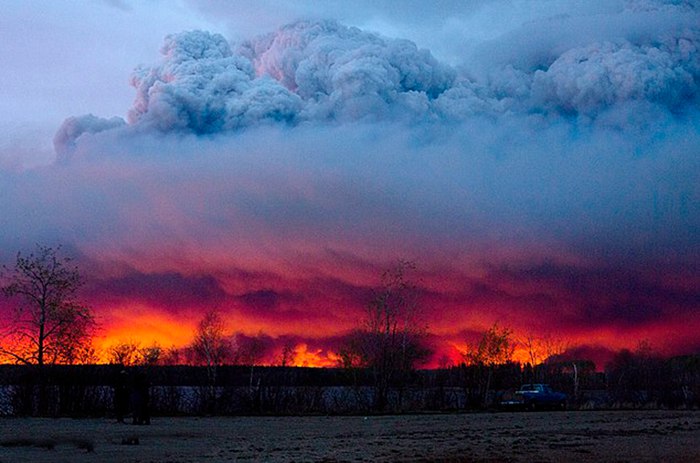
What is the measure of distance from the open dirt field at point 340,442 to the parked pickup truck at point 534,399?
18.6m

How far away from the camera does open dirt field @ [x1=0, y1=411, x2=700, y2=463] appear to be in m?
20.7

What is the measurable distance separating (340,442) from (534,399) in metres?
32.1

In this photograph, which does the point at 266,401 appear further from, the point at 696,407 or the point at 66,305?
the point at 696,407

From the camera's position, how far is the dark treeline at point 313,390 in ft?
138

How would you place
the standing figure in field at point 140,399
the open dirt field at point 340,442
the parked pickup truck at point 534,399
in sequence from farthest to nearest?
the parked pickup truck at point 534,399, the standing figure in field at point 140,399, the open dirt field at point 340,442

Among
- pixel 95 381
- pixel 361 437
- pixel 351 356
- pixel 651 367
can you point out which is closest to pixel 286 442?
pixel 361 437

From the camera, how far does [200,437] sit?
27.6m

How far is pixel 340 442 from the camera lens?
84.4ft

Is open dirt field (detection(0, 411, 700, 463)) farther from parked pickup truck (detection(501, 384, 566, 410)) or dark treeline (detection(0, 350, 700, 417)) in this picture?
parked pickup truck (detection(501, 384, 566, 410))

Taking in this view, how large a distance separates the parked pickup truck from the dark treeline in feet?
4.04

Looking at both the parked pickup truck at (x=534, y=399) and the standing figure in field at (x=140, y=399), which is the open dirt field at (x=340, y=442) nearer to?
the standing figure in field at (x=140, y=399)

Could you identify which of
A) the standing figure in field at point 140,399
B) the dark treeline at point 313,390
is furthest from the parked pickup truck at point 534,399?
the standing figure in field at point 140,399

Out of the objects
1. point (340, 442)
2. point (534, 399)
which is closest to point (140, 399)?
point (340, 442)

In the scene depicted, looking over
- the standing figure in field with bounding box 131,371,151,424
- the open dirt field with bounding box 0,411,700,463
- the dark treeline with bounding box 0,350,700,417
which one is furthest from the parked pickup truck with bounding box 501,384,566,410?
the standing figure in field with bounding box 131,371,151,424
